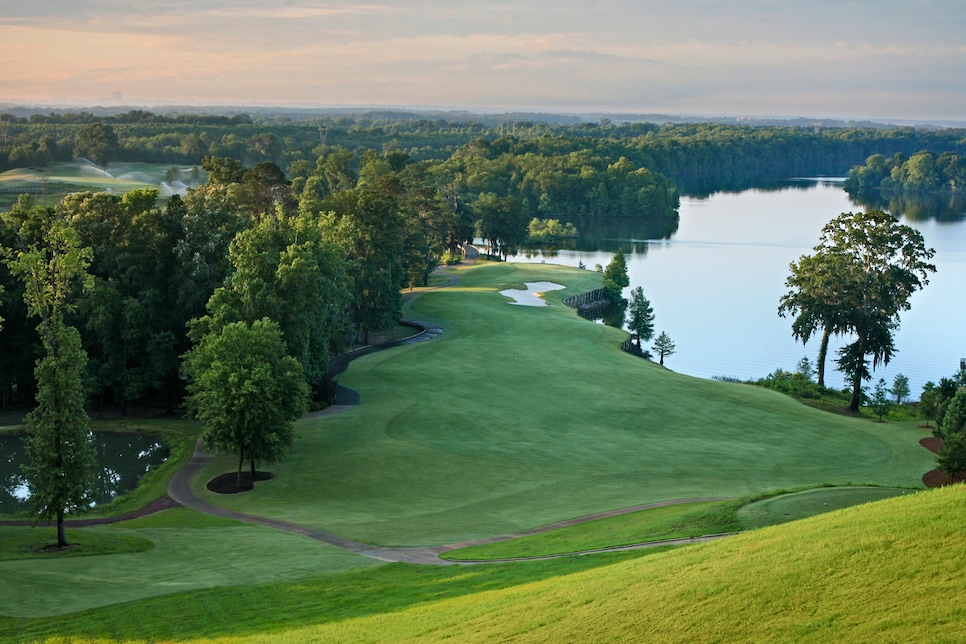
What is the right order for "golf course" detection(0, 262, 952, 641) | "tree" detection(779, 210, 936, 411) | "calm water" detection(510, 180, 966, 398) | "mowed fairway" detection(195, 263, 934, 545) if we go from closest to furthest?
"golf course" detection(0, 262, 952, 641) → "mowed fairway" detection(195, 263, 934, 545) → "tree" detection(779, 210, 936, 411) → "calm water" detection(510, 180, 966, 398)

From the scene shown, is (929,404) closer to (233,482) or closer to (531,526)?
(531,526)

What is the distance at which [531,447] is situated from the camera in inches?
1812

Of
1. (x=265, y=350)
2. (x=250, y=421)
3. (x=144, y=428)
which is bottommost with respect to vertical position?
(x=144, y=428)

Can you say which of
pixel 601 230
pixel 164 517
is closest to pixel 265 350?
pixel 164 517

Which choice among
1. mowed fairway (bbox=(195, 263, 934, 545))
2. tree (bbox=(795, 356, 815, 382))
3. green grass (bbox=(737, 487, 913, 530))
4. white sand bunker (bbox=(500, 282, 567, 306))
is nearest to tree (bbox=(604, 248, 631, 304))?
white sand bunker (bbox=(500, 282, 567, 306))

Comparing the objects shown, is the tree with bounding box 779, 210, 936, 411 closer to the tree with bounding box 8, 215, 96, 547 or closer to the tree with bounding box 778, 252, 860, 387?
the tree with bounding box 778, 252, 860, 387

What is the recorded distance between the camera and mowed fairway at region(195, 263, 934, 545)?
36781 millimetres

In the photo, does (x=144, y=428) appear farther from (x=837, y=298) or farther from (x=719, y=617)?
(x=837, y=298)

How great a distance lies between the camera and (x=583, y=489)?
38.5 m

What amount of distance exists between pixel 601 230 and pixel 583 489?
425 feet

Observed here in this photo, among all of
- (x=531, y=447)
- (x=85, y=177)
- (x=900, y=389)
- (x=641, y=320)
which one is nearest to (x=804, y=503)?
(x=531, y=447)

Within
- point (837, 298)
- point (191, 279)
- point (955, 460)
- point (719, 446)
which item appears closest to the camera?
point (955, 460)

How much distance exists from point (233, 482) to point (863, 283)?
46.9 meters

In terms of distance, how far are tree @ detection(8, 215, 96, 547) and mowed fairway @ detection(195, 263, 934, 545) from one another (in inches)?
322
